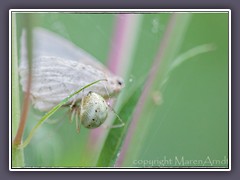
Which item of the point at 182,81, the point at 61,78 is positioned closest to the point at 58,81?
the point at 61,78

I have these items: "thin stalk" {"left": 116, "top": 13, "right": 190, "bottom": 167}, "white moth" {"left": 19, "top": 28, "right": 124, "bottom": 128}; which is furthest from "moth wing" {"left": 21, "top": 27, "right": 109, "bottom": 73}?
"thin stalk" {"left": 116, "top": 13, "right": 190, "bottom": 167}

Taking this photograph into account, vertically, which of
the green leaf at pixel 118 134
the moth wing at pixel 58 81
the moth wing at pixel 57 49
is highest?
the moth wing at pixel 57 49

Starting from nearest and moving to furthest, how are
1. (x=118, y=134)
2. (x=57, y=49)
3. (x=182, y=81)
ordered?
(x=118, y=134), (x=57, y=49), (x=182, y=81)

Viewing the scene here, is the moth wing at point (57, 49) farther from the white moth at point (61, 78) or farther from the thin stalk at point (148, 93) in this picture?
the thin stalk at point (148, 93)

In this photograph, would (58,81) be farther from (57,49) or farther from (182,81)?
(182,81)

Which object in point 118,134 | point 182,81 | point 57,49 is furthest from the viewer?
point 182,81

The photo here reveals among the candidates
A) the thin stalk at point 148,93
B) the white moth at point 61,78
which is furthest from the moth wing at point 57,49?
the thin stalk at point 148,93
